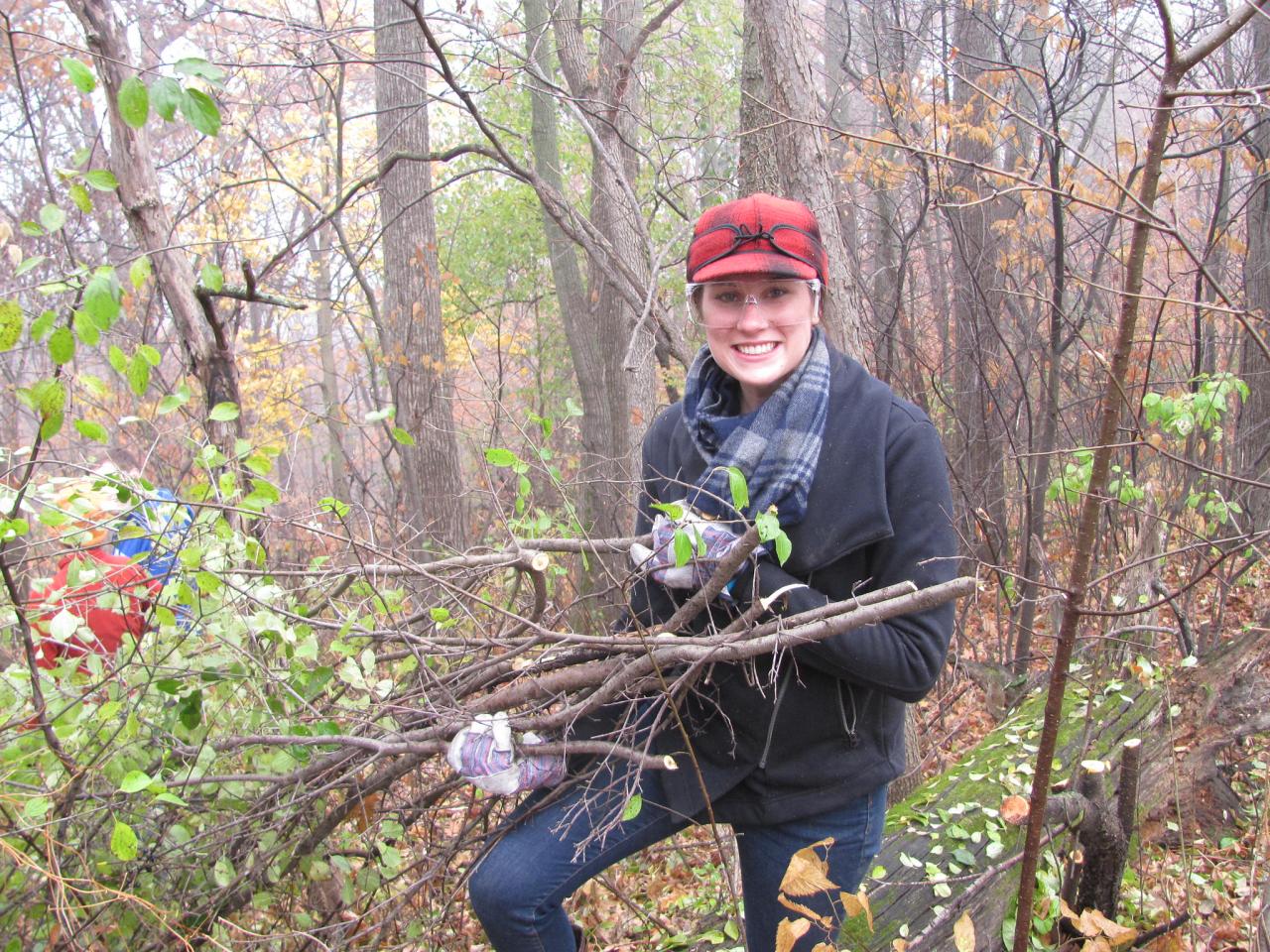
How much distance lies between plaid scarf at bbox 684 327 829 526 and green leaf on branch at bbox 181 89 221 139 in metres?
1.16

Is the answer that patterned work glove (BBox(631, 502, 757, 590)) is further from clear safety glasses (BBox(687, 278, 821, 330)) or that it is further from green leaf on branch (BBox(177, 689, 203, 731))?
green leaf on branch (BBox(177, 689, 203, 731))

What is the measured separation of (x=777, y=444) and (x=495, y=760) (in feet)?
2.95

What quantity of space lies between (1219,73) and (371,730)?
741 cm

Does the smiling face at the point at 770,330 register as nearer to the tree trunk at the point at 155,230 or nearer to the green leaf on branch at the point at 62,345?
the green leaf on branch at the point at 62,345

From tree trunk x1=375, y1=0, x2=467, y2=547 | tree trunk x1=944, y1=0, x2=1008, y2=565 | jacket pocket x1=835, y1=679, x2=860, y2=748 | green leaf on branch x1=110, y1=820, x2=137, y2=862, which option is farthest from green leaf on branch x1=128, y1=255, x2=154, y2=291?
tree trunk x1=944, y1=0, x2=1008, y2=565

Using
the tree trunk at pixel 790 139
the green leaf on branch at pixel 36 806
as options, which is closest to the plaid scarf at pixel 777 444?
the green leaf on branch at pixel 36 806

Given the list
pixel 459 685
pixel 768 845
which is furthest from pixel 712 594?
pixel 459 685

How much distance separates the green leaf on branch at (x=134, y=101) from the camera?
174 cm

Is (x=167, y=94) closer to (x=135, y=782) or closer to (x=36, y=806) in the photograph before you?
(x=135, y=782)

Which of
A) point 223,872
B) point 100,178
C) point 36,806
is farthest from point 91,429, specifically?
point 223,872

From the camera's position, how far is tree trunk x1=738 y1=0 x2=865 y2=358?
3.63m

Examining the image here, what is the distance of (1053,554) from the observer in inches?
253

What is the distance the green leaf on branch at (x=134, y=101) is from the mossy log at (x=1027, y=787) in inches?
97.9

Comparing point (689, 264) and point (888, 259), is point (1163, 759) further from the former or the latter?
point (888, 259)
